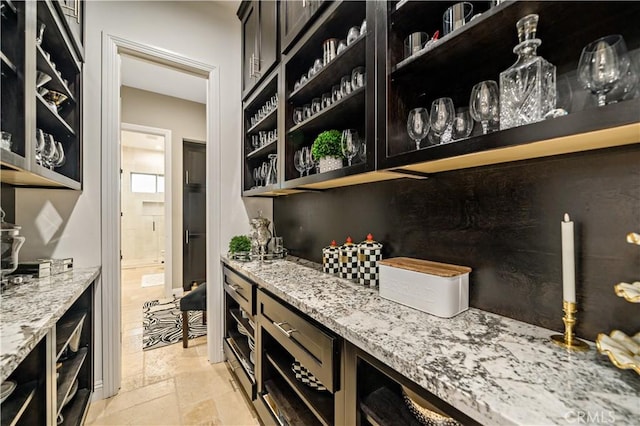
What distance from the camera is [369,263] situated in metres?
1.27

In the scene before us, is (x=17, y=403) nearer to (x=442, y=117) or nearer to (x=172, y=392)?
(x=172, y=392)

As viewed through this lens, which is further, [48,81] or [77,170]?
[77,170]

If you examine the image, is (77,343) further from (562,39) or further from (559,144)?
(562,39)

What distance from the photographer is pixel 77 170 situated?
179 cm

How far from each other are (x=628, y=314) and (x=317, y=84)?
1540 mm

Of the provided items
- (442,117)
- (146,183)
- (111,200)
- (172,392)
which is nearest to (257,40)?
(111,200)

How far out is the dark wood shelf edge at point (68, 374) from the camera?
1299mm

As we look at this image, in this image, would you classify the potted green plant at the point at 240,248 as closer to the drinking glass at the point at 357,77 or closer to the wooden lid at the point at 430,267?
the wooden lid at the point at 430,267

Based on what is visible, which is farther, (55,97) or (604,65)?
(55,97)

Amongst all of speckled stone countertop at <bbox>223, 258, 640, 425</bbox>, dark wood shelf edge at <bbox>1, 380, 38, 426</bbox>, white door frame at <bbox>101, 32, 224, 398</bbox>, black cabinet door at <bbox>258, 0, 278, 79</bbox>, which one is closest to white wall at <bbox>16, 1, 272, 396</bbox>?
white door frame at <bbox>101, 32, 224, 398</bbox>

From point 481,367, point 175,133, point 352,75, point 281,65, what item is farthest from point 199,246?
point 481,367

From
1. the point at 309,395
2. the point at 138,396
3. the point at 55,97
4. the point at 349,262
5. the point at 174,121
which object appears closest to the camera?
the point at 309,395

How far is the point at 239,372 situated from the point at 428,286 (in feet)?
5.22

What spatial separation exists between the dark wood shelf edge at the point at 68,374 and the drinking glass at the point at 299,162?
65.3 inches
